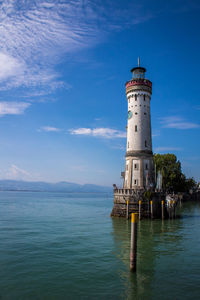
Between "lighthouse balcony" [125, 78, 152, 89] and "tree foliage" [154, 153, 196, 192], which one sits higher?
"lighthouse balcony" [125, 78, 152, 89]

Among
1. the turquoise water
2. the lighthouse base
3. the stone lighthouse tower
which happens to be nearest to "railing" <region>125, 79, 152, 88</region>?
the stone lighthouse tower

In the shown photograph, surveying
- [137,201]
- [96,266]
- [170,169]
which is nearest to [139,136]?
[137,201]

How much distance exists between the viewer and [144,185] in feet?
152

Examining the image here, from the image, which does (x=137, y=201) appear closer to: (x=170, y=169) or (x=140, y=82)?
(x=140, y=82)

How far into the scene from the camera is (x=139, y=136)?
156ft

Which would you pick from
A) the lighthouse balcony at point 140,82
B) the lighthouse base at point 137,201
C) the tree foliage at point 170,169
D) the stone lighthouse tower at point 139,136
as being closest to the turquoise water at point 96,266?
the lighthouse base at point 137,201

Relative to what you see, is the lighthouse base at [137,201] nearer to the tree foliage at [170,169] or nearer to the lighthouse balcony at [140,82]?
the lighthouse balcony at [140,82]

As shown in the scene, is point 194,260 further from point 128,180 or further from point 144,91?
point 144,91

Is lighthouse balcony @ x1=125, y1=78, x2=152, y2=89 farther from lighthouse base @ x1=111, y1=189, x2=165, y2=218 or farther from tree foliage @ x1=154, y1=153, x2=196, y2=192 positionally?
tree foliage @ x1=154, y1=153, x2=196, y2=192

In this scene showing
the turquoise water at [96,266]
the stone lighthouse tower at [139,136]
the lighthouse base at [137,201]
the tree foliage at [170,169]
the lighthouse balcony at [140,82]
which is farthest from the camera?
the tree foliage at [170,169]

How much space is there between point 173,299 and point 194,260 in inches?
309

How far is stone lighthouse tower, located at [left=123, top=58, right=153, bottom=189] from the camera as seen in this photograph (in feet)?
154

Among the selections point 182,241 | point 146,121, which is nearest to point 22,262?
point 182,241

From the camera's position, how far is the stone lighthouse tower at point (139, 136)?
46.8m
